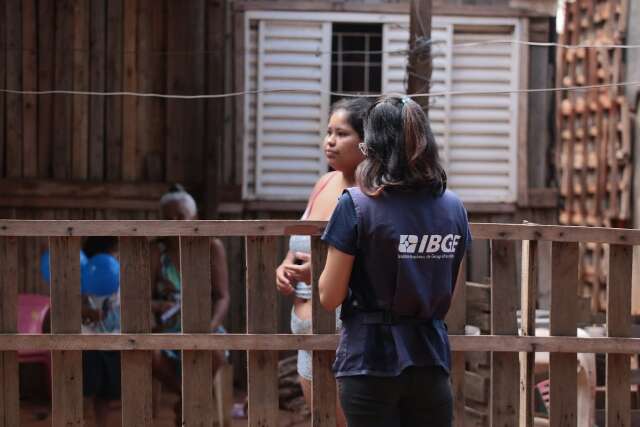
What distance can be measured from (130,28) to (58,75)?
754mm

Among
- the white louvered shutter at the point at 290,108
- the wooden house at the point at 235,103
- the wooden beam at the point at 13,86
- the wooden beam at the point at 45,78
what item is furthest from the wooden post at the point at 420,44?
the wooden beam at the point at 13,86

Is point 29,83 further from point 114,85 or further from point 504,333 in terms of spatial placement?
point 504,333

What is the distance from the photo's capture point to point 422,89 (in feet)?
25.1

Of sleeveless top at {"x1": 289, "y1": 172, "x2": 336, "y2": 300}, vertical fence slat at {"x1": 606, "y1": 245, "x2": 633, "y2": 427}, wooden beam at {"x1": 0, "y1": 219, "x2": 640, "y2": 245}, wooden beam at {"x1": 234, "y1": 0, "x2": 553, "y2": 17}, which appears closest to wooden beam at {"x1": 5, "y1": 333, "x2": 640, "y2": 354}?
vertical fence slat at {"x1": 606, "y1": 245, "x2": 633, "y2": 427}

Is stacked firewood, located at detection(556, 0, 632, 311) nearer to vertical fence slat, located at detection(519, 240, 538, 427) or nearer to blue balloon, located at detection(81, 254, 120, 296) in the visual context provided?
blue balloon, located at detection(81, 254, 120, 296)

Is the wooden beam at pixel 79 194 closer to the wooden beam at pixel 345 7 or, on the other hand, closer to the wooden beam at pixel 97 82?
the wooden beam at pixel 97 82

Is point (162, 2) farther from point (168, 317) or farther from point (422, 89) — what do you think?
point (168, 317)

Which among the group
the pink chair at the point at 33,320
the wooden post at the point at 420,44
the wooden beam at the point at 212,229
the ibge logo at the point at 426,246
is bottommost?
the pink chair at the point at 33,320

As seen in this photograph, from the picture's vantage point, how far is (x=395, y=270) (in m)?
3.29

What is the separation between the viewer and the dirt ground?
834cm

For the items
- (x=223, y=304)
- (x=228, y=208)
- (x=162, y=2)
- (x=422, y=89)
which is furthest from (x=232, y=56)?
(x=223, y=304)

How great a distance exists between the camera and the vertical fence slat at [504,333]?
4.64m

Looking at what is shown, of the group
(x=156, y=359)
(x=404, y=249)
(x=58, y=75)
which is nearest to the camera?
(x=404, y=249)

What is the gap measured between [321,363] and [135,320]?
84cm
